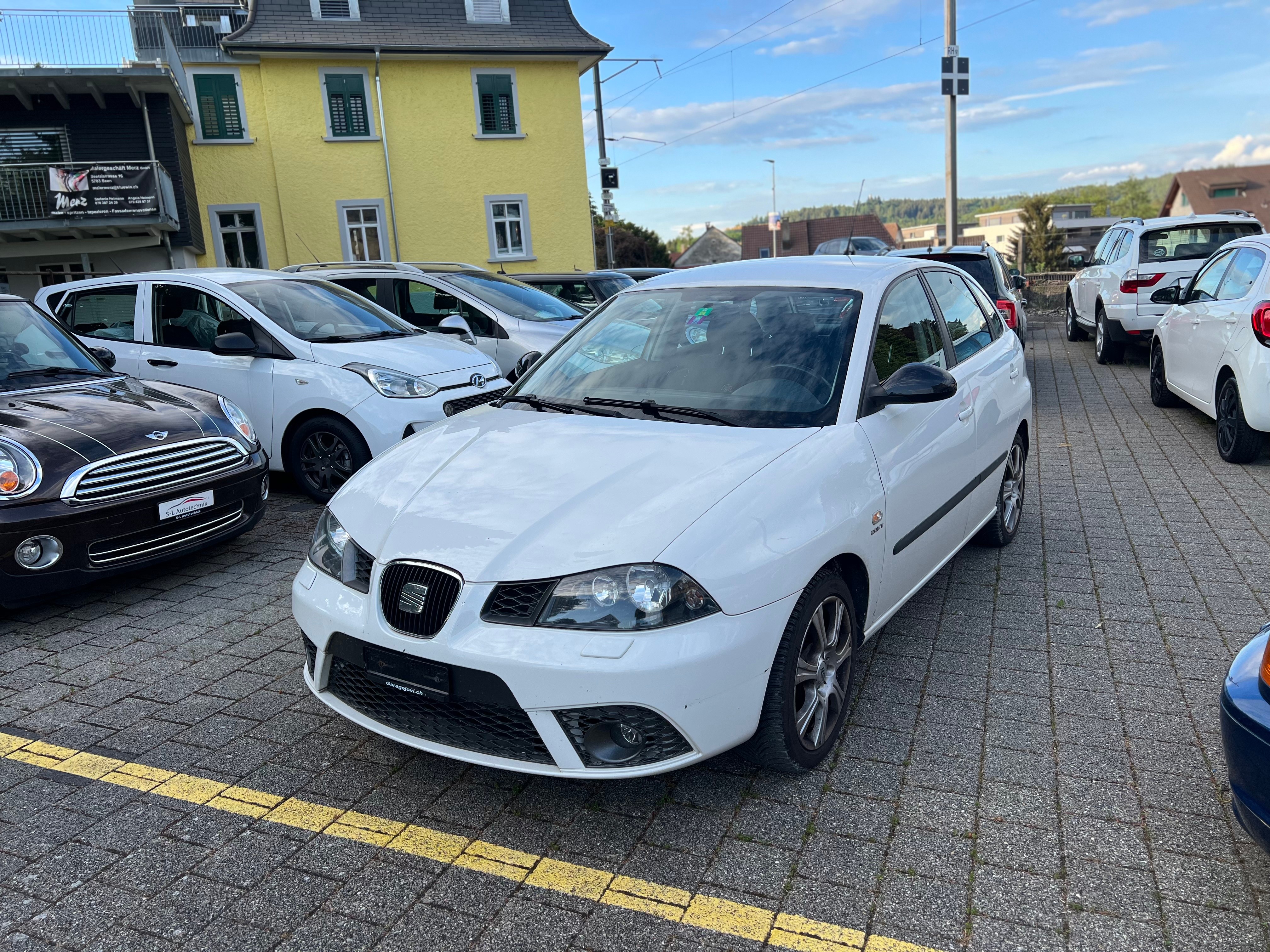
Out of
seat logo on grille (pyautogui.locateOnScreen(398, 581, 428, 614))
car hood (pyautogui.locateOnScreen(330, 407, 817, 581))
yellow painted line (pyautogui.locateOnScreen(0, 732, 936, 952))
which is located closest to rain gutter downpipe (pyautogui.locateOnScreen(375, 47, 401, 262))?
car hood (pyautogui.locateOnScreen(330, 407, 817, 581))

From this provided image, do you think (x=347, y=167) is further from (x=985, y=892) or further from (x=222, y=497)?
(x=985, y=892)

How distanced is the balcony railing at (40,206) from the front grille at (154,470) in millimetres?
16277

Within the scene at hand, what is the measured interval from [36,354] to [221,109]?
70.9 ft

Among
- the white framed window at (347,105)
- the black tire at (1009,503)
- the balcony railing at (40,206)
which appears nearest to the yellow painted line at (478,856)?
the black tire at (1009,503)

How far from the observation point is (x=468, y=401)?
23.7ft

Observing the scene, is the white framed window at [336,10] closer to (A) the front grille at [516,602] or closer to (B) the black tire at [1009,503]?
(B) the black tire at [1009,503]

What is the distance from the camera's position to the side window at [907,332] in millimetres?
3852

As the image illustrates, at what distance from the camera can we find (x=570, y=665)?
103 inches

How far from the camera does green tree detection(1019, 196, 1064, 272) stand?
8981cm

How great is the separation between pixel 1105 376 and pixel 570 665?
11.5 meters

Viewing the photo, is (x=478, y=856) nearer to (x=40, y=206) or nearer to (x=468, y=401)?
(x=468, y=401)

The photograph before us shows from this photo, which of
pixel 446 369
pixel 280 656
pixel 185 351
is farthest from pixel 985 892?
pixel 185 351

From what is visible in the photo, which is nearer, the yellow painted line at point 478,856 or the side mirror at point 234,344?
the yellow painted line at point 478,856

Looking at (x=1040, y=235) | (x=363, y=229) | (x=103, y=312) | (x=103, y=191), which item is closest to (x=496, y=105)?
(x=363, y=229)
